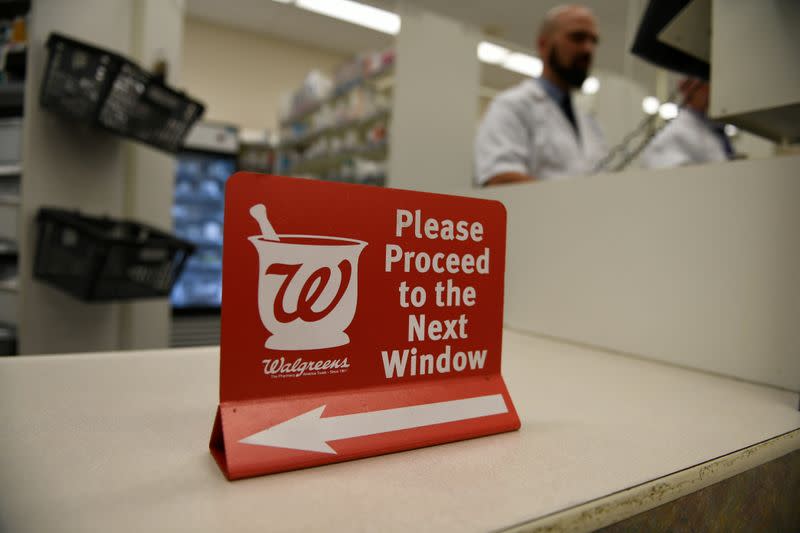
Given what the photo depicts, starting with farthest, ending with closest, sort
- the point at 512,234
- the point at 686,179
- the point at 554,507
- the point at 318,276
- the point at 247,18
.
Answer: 1. the point at 247,18
2. the point at 512,234
3. the point at 686,179
4. the point at 318,276
5. the point at 554,507

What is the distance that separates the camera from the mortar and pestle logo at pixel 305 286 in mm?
479

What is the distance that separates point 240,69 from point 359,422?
772 cm

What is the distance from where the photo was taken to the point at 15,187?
88.9 inches

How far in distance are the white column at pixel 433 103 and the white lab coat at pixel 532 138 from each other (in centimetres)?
78

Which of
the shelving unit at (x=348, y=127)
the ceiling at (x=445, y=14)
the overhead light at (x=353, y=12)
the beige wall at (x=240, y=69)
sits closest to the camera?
the shelving unit at (x=348, y=127)

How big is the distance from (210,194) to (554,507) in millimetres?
5354

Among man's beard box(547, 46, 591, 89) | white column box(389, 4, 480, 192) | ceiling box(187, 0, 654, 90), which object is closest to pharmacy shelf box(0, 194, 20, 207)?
white column box(389, 4, 480, 192)

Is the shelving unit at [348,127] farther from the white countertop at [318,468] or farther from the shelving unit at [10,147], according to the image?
the white countertop at [318,468]

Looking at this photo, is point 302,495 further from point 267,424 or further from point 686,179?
point 686,179

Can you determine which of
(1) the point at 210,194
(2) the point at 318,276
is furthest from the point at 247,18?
(2) the point at 318,276

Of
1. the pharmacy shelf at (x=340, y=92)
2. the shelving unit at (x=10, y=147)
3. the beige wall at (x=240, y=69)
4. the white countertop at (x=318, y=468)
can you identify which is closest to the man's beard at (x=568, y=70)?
the pharmacy shelf at (x=340, y=92)

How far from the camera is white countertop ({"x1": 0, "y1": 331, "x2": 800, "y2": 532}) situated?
0.37m

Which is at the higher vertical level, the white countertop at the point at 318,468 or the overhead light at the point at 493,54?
the overhead light at the point at 493,54

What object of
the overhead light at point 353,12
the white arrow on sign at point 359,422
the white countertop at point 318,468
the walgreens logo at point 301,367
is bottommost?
the white countertop at point 318,468
